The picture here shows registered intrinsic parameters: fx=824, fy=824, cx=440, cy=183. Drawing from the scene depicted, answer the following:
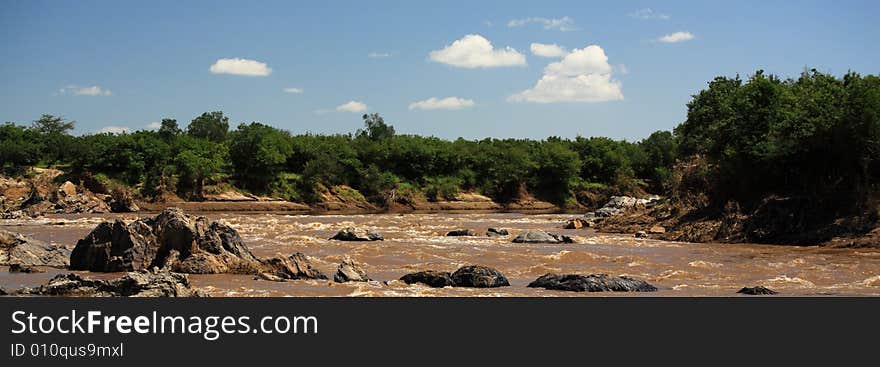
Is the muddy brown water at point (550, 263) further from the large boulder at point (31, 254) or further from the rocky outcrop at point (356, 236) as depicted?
the large boulder at point (31, 254)

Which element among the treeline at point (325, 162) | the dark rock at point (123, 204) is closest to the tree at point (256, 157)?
the treeline at point (325, 162)

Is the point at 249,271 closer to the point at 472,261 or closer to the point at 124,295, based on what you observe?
the point at 124,295

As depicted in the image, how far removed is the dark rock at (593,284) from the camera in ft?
51.8

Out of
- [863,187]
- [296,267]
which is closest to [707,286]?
[296,267]

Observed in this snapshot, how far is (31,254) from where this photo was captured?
19.9 m

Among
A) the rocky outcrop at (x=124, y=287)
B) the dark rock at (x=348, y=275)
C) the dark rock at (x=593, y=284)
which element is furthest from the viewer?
the dark rock at (x=348, y=275)

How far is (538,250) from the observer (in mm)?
25672

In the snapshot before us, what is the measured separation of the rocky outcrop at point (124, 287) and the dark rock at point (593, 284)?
6662 mm

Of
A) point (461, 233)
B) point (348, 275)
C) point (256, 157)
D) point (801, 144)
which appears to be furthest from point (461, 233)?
point (256, 157)

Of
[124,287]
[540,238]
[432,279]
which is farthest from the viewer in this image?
[540,238]

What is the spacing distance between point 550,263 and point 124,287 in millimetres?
11729

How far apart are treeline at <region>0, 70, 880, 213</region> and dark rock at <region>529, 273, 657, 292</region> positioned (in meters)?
15.2

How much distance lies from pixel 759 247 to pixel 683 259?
17.6 ft

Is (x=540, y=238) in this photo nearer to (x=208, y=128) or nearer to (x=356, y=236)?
(x=356, y=236)
